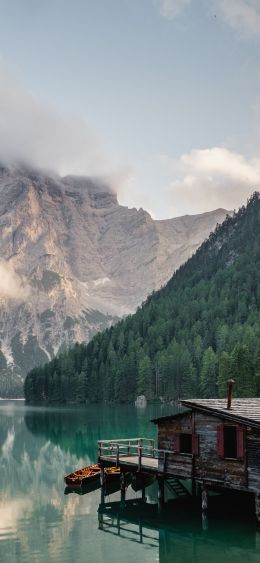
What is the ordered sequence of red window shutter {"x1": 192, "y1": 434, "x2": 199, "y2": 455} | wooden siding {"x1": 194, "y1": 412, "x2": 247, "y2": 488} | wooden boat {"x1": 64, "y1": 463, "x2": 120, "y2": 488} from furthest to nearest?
wooden boat {"x1": 64, "y1": 463, "x2": 120, "y2": 488}, red window shutter {"x1": 192, "y1": 434, "x2": 199, "y2": 455}, wooden siding {"x1": 194, "y1": 412, "x2": 247, "y2": 488}

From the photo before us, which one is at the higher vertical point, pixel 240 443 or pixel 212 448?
pixel 240 443

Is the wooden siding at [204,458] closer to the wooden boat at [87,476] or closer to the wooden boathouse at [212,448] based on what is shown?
the wooden boathouse at [212,448]

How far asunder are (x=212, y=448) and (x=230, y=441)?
1500 mm

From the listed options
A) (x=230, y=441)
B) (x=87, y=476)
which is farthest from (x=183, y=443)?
(x=87, y=476)

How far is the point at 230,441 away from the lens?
43156 mm

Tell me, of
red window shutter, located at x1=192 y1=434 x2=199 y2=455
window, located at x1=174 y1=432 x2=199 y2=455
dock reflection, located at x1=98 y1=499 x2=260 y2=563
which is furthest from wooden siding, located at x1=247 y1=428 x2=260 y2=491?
window, located at x1=174 y1=432 x2=199 y2=455

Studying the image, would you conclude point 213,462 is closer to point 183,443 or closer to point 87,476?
point 183,443

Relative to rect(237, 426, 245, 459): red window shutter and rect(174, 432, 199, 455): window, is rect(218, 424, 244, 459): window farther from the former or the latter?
rect(174, 432, 199, 455): window

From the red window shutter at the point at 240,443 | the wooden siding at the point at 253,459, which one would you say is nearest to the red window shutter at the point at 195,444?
the red window shutter at the point at 240,443

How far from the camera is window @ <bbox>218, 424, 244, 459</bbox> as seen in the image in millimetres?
40562

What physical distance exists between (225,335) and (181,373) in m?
19.7

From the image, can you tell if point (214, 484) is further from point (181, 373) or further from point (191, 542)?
point (181, 373)

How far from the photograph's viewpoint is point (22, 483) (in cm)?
6234

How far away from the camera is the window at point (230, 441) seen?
133 ft
